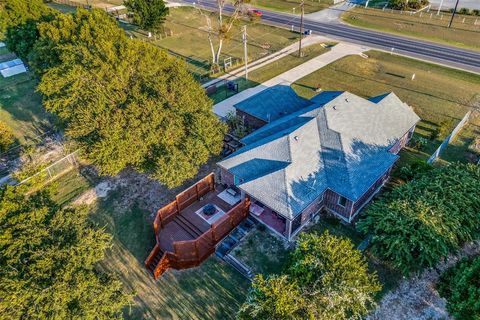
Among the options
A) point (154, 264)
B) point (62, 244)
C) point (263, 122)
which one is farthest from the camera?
point (263, 122)

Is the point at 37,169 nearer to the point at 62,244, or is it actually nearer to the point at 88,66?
the point at 88,66

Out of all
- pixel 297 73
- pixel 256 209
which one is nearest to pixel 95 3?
pixel 297 73

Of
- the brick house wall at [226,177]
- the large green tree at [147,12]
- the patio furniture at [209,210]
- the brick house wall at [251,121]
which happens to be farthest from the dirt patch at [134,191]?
the large green tree at [147,12]

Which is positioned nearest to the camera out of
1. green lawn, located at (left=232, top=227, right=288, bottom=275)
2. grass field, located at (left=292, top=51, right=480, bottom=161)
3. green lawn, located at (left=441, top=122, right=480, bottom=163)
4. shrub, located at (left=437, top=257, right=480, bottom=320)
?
shrub, located at (left=437, top=257, right=480, bottom=320)

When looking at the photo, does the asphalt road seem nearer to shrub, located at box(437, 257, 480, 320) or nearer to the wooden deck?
shrub, located at box(437, 257, 480, 320)

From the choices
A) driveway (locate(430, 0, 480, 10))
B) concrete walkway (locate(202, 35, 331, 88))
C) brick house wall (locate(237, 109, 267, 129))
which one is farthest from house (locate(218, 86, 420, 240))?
driveway (locate(430, 0, 480, 10))

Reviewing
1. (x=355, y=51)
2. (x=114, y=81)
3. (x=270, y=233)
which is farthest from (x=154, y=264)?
(x=355, y=51)
